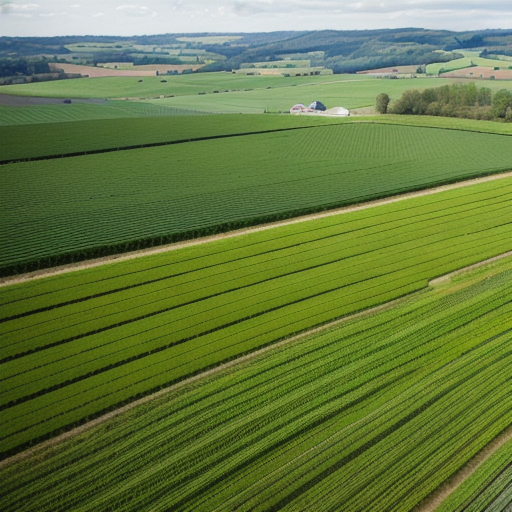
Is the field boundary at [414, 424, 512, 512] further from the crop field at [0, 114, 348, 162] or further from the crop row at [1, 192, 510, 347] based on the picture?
the crop field at [0, 114, 348, 162]

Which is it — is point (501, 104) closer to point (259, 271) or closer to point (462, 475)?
point (259, 271)

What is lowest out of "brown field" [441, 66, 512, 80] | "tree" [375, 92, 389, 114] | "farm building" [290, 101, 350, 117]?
"brown field" [441, 66, 512, 80]

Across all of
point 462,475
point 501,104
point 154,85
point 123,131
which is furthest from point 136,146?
point 154,85

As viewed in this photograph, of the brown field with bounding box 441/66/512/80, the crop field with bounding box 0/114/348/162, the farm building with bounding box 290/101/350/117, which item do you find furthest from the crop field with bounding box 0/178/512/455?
the brown field with bounding box 441/66/512/80

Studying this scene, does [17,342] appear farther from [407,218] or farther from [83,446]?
[407,218]

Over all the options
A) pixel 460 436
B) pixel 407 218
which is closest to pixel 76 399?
pixel 460 436

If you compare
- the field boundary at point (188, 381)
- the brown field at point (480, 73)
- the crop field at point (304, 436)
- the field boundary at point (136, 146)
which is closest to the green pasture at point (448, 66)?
the brown field at point (480, 73)
